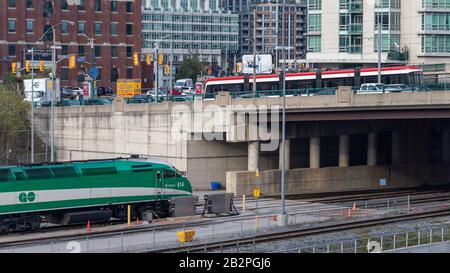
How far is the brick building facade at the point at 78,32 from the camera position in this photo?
11506cm

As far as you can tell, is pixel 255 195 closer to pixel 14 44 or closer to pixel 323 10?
pixel 323 10

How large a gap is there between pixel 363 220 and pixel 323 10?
61550 mm

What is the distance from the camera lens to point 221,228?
46.2 metres

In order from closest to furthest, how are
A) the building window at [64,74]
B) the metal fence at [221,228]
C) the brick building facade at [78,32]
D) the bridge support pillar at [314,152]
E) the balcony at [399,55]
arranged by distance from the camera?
the metal fence at [221,228], the bridge support pillar at [314,152], the balcony at [399,55], the brick building facade at [78,32], the building window at [64,74]

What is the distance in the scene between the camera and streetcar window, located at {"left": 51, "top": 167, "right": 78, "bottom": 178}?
46291mm

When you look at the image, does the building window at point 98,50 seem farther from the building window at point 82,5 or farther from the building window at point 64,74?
the building window at point 82,5

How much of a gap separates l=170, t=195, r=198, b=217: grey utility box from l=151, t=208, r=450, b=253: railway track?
8.17m

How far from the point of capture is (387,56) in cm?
10369

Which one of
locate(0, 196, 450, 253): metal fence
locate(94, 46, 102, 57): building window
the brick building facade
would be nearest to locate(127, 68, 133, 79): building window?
the brick building facade

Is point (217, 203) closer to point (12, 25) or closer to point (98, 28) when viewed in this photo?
point (12, 25)

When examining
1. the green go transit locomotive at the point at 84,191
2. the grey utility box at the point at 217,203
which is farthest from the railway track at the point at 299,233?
the green go transit locomotive at the point at 84,191

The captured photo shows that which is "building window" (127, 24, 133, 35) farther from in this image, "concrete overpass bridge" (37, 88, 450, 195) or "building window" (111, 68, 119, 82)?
"concrete overpass bridge" (37, 88, 450, 195)

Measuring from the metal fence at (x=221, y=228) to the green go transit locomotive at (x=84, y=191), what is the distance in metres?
2.27
